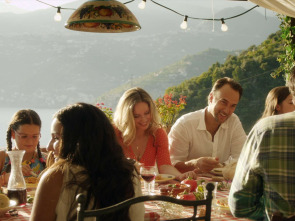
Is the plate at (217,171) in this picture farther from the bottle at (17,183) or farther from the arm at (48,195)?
the arm at (48,195)

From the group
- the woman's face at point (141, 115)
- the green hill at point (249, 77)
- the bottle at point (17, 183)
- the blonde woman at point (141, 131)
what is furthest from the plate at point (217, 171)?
the green hill at point (249, 77)

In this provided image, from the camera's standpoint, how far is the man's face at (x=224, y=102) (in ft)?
11.0

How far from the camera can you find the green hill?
6.87 m

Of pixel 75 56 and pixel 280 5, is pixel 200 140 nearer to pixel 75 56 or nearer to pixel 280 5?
pixel 280 5

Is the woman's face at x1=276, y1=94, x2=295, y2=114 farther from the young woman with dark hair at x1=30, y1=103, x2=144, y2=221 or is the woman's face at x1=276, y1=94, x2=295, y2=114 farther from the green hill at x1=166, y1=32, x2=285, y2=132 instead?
the green hill at x1=166, y1=32, x2=285, y2=132

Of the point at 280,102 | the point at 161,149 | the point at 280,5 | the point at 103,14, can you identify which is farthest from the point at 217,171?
the point at 280,5

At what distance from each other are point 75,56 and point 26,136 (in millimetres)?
7626

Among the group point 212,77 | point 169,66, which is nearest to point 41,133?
point 212,77

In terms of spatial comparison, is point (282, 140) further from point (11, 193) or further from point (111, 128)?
point (11, 193)

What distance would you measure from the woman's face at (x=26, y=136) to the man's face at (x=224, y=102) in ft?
4.63

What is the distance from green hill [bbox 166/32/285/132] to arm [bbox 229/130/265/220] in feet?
16.6

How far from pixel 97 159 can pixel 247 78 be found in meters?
6.33

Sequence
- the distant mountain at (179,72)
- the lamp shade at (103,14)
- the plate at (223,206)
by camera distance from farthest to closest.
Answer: the distant mountain at (179,72) < the lamp shade at (103,14) < the plate at (223,206)

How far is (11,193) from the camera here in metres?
1.98
